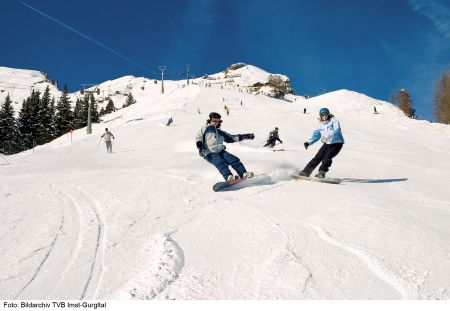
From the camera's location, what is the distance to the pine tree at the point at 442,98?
201ft

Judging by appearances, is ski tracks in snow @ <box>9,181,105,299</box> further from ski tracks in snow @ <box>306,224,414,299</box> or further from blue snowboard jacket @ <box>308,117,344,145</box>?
blue snowboard jacket @ <box>308,117,344,145</box>

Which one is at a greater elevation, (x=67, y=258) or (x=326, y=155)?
(x=326, y=155)

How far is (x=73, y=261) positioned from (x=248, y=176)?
4.93 m

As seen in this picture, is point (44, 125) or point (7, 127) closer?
point (7, 127)

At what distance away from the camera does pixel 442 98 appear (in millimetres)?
63812

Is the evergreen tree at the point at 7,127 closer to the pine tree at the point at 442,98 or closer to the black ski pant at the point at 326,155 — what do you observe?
the black ski pant at the point at 326,155

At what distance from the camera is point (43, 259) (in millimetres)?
3576

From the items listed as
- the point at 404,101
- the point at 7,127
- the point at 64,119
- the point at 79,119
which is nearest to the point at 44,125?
the point at 64,119

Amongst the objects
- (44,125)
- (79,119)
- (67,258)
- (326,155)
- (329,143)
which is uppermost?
(79,119)

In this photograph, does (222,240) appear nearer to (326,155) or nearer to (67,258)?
(67,258)

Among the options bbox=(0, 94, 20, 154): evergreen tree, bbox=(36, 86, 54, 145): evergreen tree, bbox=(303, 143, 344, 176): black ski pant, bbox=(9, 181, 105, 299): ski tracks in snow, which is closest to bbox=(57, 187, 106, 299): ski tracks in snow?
bbox=(9, 181, 105, 299): ski tracks in snow

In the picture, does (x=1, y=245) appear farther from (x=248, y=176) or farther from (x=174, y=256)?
(x=248, y=176)

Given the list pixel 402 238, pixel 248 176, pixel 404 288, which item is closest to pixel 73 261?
pixel 404 288

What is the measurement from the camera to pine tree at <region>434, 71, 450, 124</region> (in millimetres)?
61250
